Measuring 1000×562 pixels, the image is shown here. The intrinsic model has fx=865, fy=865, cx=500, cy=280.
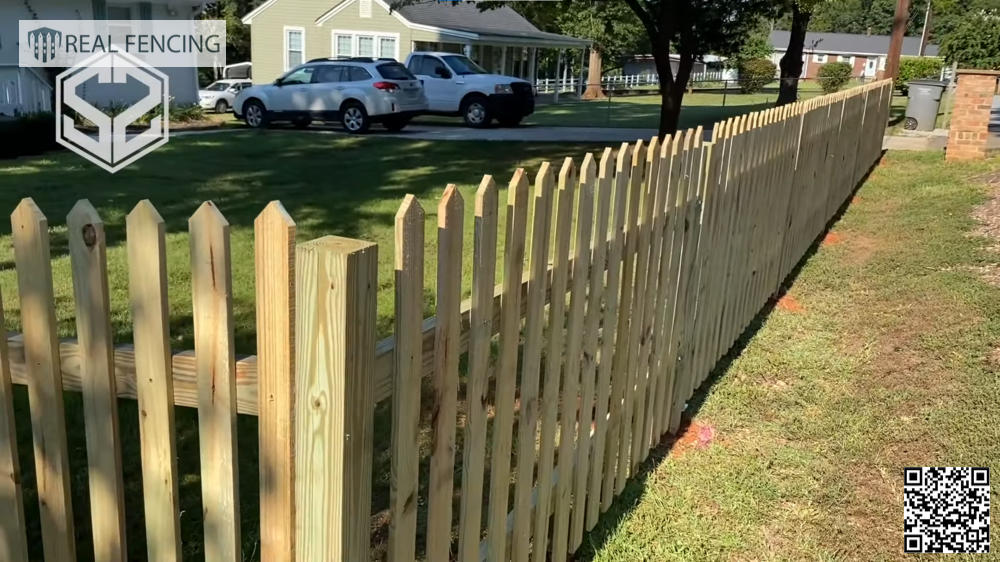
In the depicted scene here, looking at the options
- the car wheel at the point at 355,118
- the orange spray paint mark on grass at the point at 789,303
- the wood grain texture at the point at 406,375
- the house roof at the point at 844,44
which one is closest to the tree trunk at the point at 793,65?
the car wheel at the point at 355,118

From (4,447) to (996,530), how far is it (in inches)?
135

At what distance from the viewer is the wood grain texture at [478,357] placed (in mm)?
2078

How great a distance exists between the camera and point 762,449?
4.12m

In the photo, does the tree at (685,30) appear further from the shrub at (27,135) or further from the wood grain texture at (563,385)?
the wood grain texture at (563,385)

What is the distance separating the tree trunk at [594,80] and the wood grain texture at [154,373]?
40521 millimetres

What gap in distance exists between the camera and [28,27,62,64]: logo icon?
785 inches

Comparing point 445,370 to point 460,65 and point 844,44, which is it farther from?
point 844,44

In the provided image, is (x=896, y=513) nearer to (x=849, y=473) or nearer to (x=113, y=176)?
(x=849, y=473)

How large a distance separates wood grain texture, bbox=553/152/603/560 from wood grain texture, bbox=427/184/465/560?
2.73ft

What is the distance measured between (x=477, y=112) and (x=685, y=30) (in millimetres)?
6850

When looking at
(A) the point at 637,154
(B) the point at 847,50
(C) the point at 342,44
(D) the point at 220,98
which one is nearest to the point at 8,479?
(A) the point at 637,154

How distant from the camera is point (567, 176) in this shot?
2602 mm

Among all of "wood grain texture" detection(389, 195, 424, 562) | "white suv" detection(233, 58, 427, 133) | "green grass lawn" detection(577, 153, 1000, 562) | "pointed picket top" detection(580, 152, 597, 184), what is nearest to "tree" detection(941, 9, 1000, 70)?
"white suv" detection(233, 58, 427, 133)

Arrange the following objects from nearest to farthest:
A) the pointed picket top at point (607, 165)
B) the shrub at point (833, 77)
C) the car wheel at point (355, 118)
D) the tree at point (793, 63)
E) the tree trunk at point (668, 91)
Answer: the pointed picket top at point (607, 165)
the tree trunk at point (668, 91)
the car wheel at point (355, 118)
the tree at point (793, 63)
the shrub at point (833, 77)
